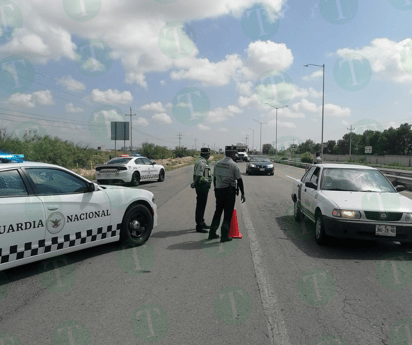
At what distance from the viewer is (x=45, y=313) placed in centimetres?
341

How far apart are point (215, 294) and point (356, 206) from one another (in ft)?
9.91

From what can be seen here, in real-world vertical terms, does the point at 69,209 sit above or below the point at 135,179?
above

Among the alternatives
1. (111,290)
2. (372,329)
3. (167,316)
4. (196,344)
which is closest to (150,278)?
(111,290)

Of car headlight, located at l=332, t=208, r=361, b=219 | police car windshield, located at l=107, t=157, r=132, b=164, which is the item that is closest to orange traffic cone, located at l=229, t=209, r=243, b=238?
car headlight, located at l=332, t=208, r=361, b=219

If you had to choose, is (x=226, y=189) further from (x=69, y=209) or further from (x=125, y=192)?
(x=69, y=209)

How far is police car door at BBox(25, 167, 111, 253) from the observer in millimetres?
4520

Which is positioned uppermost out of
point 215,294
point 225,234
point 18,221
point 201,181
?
point 201,181

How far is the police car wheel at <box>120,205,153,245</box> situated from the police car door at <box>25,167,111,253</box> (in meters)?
0.37

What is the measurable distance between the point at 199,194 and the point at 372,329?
4.54 meters

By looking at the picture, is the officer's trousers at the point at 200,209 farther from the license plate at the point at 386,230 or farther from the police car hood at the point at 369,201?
the license plate at the point at 386,230

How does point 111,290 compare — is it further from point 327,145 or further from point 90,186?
point 327,145

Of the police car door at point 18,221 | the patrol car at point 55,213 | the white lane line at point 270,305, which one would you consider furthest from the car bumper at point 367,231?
the police car door at point 18,221

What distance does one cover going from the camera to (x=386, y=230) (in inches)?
209

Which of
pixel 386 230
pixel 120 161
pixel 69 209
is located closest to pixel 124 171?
pixel 120 161
